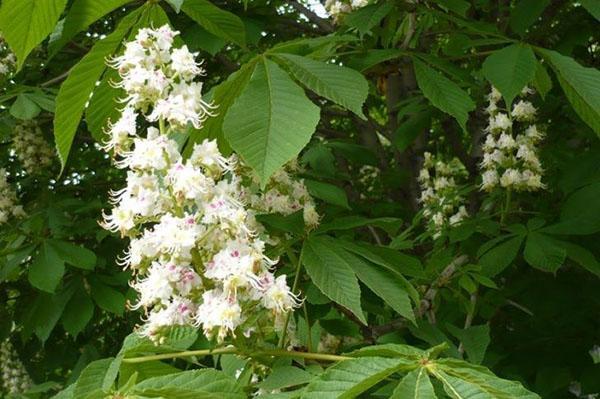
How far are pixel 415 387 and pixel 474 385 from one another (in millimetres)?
84

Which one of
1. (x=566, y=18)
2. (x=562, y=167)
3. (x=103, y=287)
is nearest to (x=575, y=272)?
(x=562, y=167)

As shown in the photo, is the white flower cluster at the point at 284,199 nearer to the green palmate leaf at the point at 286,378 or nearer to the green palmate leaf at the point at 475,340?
the green palmate leaf at the point at 286,378

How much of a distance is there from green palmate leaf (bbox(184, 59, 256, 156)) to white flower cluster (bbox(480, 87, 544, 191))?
169 cm

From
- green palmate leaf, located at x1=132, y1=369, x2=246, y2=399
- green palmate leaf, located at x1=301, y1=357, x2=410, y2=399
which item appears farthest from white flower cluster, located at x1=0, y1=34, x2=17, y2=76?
green palmate leaf, located at x1=301, y1=357, x2=410, y2=399

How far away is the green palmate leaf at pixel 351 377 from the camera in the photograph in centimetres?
114

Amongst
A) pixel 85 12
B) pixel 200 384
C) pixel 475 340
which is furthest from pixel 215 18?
pixel 475 340

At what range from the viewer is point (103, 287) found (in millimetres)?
3240

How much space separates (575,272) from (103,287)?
1923 millimetres

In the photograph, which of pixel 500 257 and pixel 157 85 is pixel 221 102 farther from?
pixel 500 257

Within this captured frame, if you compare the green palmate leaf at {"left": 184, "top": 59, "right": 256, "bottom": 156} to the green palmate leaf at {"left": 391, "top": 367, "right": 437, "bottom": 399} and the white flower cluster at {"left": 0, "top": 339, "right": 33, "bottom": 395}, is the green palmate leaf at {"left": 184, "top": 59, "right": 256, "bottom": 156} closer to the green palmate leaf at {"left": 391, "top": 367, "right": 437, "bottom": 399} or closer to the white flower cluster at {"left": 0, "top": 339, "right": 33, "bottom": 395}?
the green palmate leaf at {"left": 391, "top": 367, "right": 437, "bottom": 399}

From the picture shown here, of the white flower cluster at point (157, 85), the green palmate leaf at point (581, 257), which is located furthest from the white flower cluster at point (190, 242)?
the green palmate leaf at point (581, 257)

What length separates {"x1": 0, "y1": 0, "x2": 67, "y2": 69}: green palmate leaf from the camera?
143 centimetres

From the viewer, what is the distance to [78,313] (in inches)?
126

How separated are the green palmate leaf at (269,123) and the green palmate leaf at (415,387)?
38 centimetres
